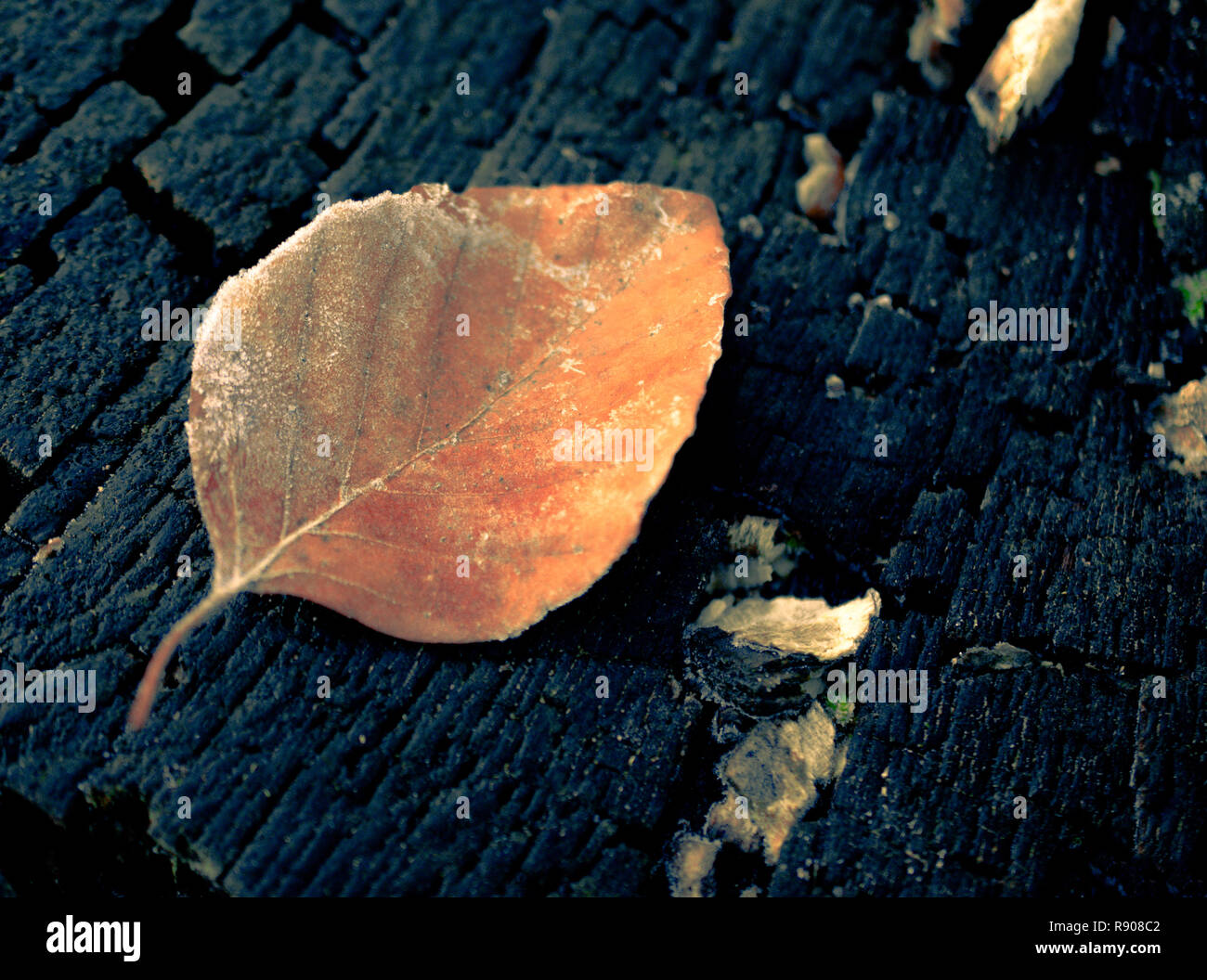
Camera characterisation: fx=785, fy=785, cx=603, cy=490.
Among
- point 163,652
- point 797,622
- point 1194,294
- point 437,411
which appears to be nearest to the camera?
point 163,652

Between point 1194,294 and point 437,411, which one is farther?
point 1194,294

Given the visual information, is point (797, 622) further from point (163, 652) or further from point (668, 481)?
point (163, 652)

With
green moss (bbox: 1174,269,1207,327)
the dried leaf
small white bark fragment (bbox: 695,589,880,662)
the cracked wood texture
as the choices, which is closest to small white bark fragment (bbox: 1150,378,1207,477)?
the cracked wood texture

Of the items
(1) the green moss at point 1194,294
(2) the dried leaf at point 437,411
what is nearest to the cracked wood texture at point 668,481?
(1) the green moss at point 1194,294

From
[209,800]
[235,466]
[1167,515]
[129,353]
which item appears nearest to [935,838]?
[1167,515]

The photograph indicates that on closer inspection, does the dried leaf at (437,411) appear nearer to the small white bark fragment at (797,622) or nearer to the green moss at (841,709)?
the small white bark fragment at (797,622)

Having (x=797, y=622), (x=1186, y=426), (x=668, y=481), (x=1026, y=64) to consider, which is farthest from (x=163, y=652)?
(x=1026, y=64)

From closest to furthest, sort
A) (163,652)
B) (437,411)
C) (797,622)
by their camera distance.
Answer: (163,652) < (437,411) < (797,622)
